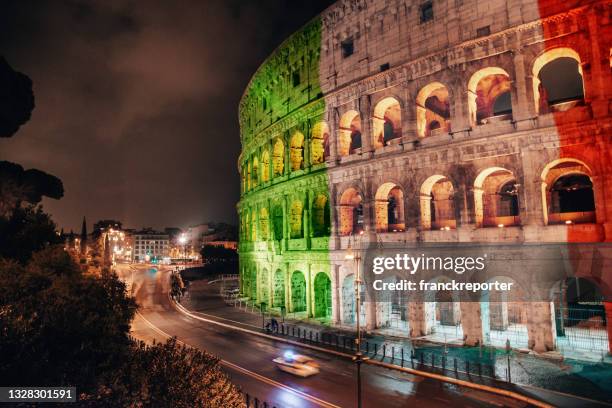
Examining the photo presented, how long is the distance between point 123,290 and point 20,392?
27.5 ft

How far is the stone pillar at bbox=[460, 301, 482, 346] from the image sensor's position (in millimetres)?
20125

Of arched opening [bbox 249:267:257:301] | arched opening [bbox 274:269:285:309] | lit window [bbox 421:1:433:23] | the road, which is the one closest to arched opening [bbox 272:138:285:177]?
arched opening [bbox 274:269:285:309]

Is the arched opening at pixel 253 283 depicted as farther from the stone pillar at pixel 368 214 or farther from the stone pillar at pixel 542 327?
the stone pillar at pixel 542 327

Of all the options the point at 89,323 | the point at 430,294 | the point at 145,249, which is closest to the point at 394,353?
the point at 430,294

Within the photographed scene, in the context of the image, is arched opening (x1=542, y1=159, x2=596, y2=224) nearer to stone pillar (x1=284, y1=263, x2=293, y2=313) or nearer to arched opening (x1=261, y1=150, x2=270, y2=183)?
stone pillar (x1=284, y1=263, x2=293, y2=313)

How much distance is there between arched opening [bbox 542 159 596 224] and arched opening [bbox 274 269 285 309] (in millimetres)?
20841

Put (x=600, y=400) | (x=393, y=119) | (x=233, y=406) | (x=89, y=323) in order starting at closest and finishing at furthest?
1. (x=233, y=406)
2. (x=89, y=323)
3. (x=600, y=400)
4. (x=393, y=119)

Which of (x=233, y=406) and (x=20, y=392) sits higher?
(x=20, y=392)

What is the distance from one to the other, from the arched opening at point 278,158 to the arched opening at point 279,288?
885 cm

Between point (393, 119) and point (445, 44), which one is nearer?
point (445, 44)

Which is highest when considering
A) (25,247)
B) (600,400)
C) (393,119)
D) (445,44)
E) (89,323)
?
(445,44)

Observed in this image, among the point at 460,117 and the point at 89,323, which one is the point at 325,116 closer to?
the point at 460,117

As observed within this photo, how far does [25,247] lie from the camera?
1666cm

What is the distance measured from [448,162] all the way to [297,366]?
1357 cm
